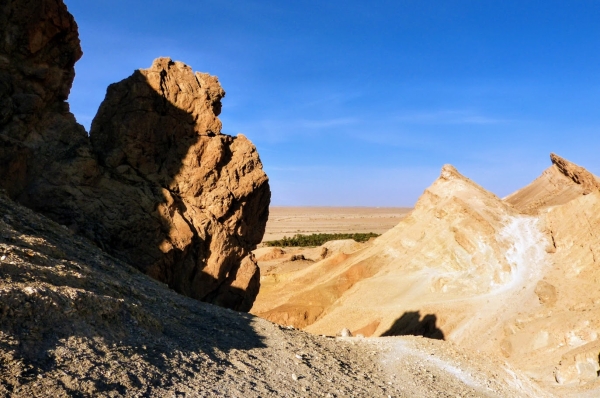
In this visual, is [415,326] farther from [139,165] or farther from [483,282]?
[139,165]

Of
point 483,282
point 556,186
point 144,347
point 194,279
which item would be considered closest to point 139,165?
point 194,279

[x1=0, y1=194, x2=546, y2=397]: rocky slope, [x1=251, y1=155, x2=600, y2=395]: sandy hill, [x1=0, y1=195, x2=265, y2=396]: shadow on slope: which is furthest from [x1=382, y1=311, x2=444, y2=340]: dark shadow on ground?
[x1=0, y1=195, x2=265, y2=396]: shadow on slope

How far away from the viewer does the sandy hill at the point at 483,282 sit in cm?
1831

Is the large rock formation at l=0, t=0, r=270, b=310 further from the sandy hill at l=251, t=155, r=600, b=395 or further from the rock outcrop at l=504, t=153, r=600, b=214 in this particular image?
the rock outcrop at l=504, t=153, r=600, b=214

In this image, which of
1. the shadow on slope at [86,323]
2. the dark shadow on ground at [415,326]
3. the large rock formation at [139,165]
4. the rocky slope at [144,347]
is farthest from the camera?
the dark shadow on ground at [415,326]

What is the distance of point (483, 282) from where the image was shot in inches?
966

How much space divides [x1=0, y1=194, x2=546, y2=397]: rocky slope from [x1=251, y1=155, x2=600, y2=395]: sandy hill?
461 centimetres

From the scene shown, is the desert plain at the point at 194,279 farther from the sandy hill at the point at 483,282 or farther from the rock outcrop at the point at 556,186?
the rock outcrop at the point at 556,186

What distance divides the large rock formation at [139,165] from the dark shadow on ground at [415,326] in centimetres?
927

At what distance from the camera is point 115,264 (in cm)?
1142

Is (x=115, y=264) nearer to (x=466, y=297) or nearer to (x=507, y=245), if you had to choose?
(x=466, y=297)

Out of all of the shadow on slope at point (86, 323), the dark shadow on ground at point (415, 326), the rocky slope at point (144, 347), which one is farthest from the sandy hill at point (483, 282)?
the shadow on slope at point (86, 323)

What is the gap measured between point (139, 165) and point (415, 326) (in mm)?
14230

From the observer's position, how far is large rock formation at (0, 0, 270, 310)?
1313cm
